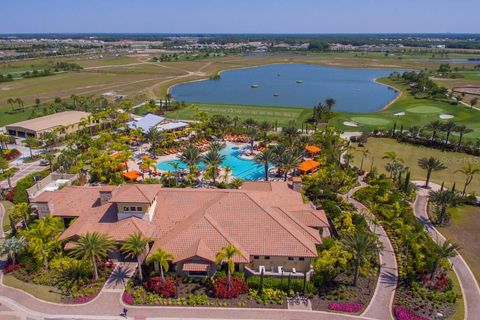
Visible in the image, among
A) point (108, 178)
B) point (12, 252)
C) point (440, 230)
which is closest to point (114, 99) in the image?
point (108, 178)

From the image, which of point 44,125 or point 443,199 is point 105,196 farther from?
point 44,125

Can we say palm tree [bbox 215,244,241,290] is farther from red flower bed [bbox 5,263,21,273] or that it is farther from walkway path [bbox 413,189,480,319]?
red flower bed [bbox 5,263,21,273]

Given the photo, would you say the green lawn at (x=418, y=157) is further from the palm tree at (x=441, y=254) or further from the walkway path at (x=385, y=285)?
the palm tree at (x=441, y=254)

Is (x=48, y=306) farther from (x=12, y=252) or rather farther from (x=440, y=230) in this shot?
(x=440, y=230)

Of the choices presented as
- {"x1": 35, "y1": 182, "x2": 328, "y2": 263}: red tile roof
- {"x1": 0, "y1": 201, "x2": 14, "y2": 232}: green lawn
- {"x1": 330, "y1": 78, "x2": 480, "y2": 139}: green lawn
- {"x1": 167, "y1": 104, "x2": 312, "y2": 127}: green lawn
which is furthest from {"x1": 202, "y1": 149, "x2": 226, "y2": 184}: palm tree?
{"x1": 330, "y1": 78, "x2": 480, "y2": 139}: green lawn

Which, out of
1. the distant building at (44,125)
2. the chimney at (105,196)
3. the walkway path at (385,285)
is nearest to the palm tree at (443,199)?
the walkway path at (385,285)

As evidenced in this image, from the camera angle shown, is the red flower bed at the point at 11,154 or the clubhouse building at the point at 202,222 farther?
the red flower bed at the point at 11,154

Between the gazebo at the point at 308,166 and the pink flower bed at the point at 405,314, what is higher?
the gazebo at the point at 308,166
